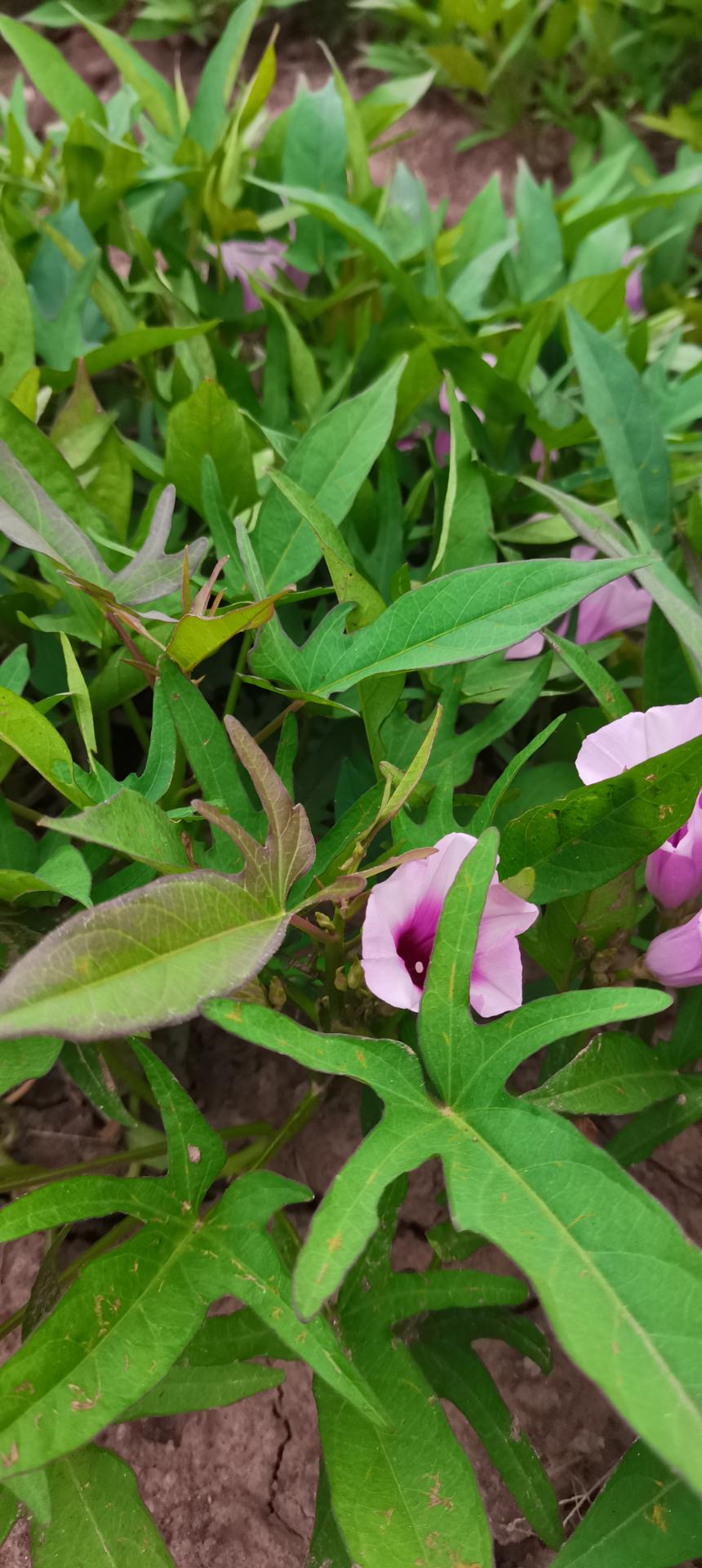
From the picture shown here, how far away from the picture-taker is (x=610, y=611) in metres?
0.88

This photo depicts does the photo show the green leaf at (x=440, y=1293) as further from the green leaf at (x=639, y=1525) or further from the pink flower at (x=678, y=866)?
the pink flower at (x=678, y=866)

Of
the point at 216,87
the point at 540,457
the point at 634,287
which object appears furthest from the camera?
the point at 634,287

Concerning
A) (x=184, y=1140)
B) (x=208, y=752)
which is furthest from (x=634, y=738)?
(x=184, y=1140)

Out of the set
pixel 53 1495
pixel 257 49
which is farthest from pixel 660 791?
pixel 257 49

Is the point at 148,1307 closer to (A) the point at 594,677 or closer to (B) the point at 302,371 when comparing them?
(A) the point at 594,677

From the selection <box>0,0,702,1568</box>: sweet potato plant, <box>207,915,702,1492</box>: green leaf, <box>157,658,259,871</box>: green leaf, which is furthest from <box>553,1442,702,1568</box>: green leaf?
<box>157,658,259,871</box>: green leaf

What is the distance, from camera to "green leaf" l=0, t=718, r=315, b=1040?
1.50ft

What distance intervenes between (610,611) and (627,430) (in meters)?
0.15

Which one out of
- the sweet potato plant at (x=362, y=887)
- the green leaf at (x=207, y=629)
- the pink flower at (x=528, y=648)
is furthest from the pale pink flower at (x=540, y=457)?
the green leaf at (x=207, y=629)

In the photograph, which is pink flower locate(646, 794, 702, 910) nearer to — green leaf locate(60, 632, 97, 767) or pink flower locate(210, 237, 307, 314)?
green leaf locate(60, 632, 97, 767)

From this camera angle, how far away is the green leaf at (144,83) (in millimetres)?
1204

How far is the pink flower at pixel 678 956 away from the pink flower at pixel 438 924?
0.10 meters

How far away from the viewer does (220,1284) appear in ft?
1.87

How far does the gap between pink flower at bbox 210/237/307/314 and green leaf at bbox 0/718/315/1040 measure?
82cm
